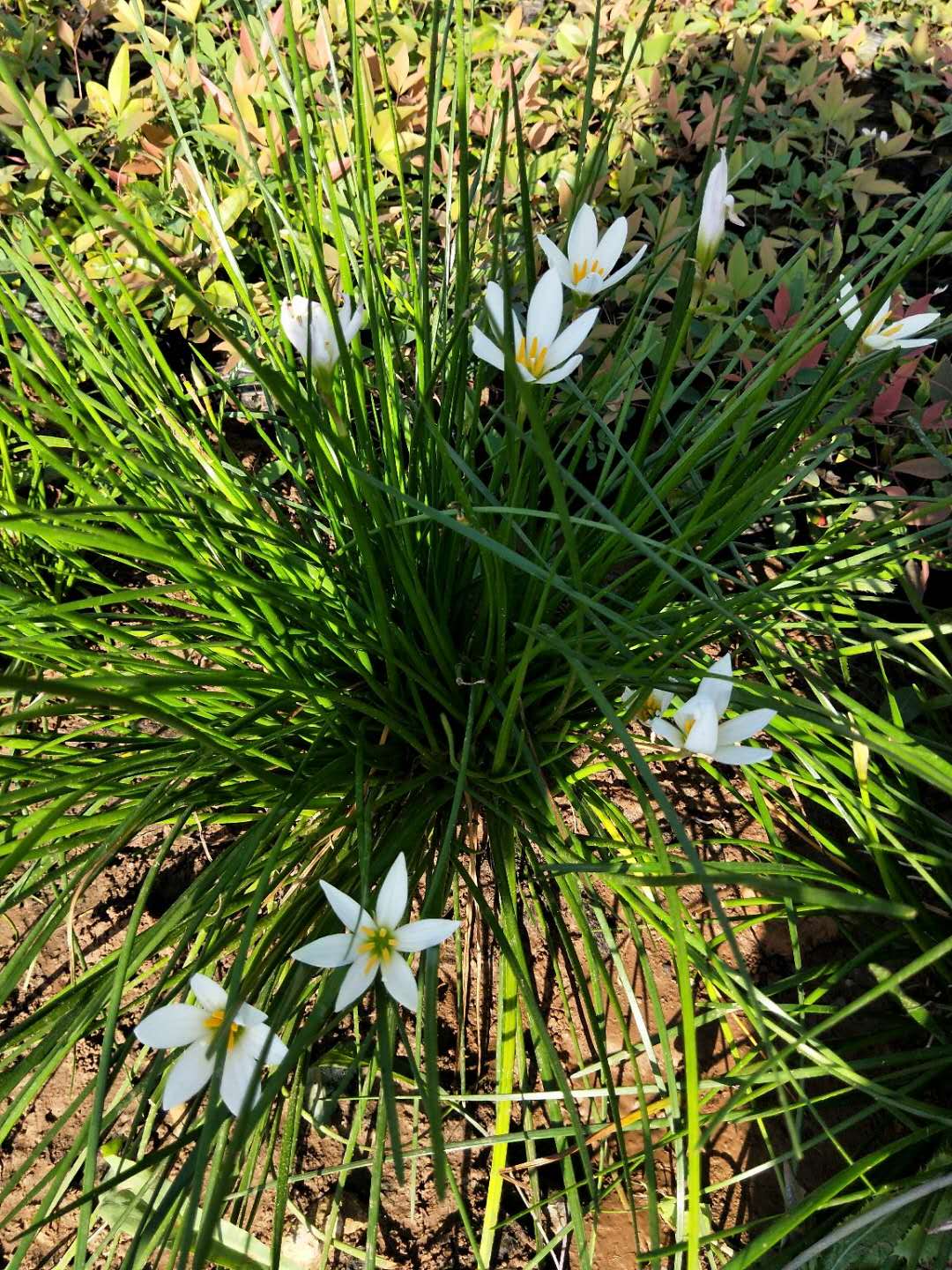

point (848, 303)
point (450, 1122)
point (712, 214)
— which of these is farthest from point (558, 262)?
point (450, 1122)

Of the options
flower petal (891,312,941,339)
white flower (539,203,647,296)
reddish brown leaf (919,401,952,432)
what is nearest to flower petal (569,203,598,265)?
white flower (539,203,647,296)

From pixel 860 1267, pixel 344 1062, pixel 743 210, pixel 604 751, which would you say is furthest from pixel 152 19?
pixel 860 1267

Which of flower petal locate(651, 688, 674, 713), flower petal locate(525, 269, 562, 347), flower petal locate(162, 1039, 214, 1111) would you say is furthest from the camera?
flower petal locate(651, 688, 674, 713)

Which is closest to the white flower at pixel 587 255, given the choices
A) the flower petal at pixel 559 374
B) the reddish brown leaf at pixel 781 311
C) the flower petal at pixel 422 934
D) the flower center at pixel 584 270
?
the flower center at pixel 584 270

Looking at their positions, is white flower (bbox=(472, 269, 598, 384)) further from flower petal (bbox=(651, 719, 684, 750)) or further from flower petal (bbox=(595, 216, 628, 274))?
flower petal (bbox=(651, 719, 684, 750))

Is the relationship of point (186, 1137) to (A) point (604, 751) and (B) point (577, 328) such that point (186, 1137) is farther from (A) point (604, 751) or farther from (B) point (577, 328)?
(B) point (577, 328)

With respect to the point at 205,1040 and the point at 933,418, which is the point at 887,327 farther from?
the point at 205,1040
